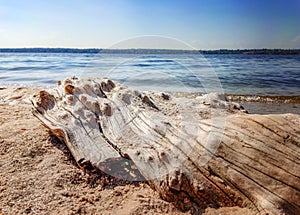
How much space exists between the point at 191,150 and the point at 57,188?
1465mm

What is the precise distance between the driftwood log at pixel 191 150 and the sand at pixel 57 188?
0.13 metres

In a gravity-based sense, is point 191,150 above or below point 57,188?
above

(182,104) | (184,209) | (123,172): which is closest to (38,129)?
(123,172)

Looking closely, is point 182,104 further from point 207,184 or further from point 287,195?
point 287,195

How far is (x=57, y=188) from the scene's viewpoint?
2.71 m

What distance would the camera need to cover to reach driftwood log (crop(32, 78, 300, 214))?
2.39 m

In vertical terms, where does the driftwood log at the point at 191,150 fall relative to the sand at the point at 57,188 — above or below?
above

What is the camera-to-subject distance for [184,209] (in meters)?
2.46

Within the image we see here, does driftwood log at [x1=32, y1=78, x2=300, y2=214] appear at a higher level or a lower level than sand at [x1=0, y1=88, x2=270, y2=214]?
higher

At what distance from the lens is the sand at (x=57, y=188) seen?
245 centimetres

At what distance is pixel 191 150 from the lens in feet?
8.89

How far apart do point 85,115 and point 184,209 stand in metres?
1.88

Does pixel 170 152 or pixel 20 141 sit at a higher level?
pixel 170 152

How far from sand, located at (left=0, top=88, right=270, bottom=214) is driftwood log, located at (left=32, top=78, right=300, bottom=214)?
0.13 m
